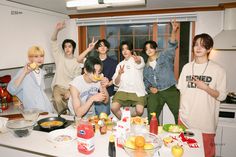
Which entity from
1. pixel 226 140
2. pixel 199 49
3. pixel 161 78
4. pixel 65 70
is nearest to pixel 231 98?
pixel 226 140

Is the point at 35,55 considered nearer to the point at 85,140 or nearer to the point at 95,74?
the point at 95,74

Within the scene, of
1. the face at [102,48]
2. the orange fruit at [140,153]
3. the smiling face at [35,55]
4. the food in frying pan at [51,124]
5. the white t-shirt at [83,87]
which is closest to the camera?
the orange fruit at [140,153]

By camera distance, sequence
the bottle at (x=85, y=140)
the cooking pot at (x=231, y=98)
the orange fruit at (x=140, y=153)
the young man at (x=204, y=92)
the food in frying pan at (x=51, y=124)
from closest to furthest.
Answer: the orange fruit at (x=140, y=153)
the bottle at (x=85, y=140)
the food in frying pan at (x=51, y=124)
the young man at (x=204, y=92)
the cooking pot at (x=231, y=98)

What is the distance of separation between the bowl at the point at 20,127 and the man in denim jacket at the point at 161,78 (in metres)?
1.66

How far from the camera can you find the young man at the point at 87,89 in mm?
2008

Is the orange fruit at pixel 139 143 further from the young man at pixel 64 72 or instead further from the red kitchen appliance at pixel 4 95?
the red kitchen appliance at pixel 4 95

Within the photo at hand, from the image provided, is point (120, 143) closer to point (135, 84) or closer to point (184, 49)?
point (135, 84)

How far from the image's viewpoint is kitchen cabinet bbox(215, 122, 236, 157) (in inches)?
107

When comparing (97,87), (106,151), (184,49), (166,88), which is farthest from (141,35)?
(106,151)

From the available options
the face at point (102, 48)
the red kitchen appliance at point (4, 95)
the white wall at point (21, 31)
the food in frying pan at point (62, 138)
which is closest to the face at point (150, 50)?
the face at point (102, 48)

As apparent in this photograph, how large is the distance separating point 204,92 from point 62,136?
1412mm

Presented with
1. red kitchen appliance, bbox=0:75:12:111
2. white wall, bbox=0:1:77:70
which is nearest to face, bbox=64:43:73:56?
white wall, bbox=0:1:77:70

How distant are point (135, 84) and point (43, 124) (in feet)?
4.51

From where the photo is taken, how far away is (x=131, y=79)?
2.83m
